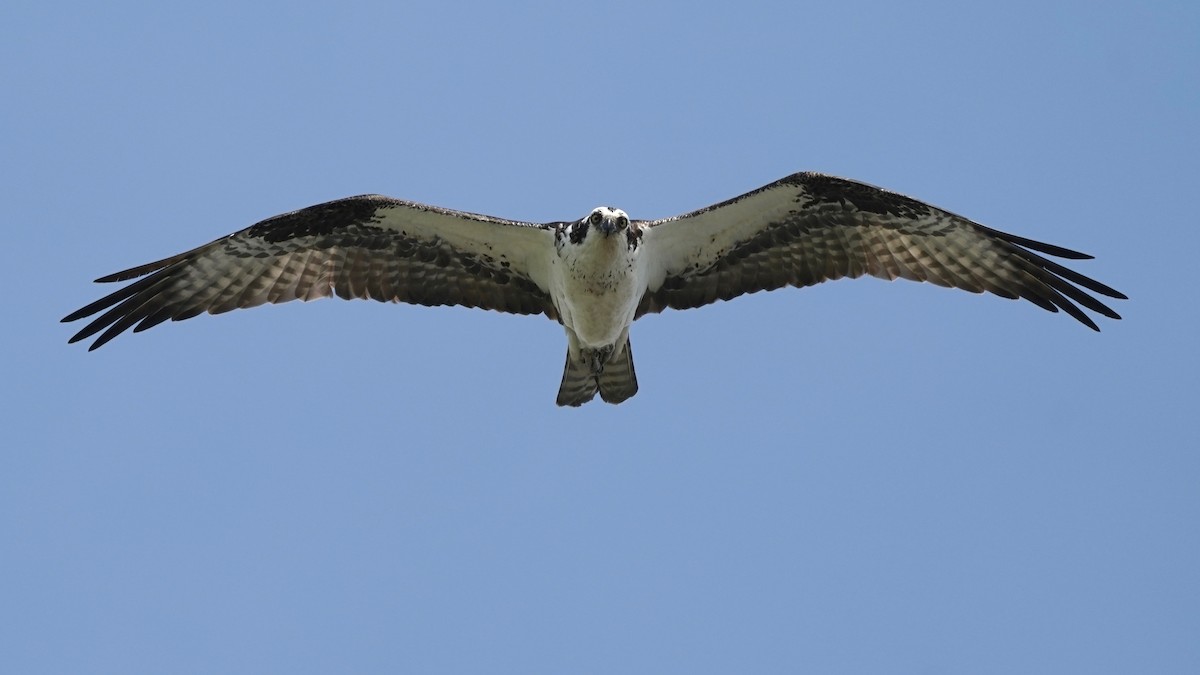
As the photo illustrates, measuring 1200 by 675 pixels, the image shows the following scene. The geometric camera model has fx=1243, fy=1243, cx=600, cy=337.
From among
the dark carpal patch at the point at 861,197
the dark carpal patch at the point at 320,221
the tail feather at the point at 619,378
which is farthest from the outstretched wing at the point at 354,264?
the dark carpal patch at the point at 861,197

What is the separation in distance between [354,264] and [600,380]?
242 cm

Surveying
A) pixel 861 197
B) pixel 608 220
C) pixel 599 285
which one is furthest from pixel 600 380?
pixel 861 197

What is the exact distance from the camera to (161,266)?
1064 centimetres

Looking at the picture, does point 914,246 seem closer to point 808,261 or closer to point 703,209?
point 808,261

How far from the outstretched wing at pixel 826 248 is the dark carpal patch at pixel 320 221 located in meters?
2.45

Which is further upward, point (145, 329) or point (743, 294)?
point (743, 294)

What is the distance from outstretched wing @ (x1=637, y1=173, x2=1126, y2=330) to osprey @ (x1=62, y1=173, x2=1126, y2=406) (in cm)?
1

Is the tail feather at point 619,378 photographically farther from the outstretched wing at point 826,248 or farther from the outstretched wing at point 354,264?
the outstretched wing at point 354,264

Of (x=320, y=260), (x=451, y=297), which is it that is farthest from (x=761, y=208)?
(x=320, y=260)

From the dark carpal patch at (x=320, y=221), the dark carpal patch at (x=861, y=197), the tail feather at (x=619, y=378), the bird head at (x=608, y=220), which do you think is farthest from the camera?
the tail feather at (x=619, y=378)

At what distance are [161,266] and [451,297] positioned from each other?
8.22 feet

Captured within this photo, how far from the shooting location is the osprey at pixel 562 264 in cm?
1059

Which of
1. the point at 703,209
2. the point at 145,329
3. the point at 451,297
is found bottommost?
the point at 145,329

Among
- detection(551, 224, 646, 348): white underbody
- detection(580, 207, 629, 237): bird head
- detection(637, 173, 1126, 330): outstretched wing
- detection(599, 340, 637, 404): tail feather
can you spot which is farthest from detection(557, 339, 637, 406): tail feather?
detection(580, 207, 629, 237): bird head
